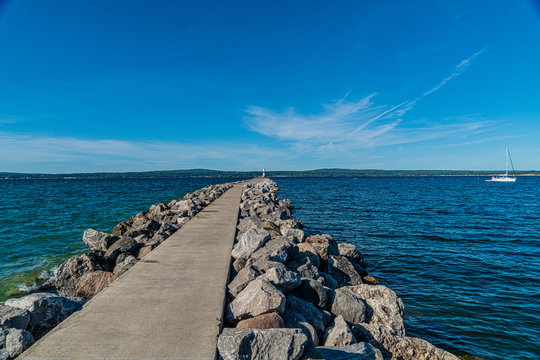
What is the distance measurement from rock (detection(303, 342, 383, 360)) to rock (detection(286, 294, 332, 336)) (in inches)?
23.5

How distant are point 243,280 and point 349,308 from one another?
184 cm

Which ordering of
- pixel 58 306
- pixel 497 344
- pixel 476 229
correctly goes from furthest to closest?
pixel 476 229, pixel 497 344, pixel 58 306

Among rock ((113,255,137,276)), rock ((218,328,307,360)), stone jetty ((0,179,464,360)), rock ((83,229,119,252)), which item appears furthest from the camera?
rock ((83,229,119,252))

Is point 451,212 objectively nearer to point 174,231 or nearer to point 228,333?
point 174,231

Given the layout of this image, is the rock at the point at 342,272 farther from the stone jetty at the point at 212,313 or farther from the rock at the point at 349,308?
the rock at the point at 349,308

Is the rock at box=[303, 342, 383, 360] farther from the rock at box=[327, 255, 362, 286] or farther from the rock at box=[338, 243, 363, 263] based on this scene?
the rock at box=[338, 243, 363, 263]

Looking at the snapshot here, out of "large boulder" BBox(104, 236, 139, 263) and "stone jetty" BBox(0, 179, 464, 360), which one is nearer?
"stone jetty" BBox(0, 179, 464, 360)

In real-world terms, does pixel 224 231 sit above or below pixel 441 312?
above

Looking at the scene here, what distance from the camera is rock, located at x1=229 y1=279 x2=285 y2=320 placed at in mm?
3566

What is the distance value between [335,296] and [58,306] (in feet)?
13.3

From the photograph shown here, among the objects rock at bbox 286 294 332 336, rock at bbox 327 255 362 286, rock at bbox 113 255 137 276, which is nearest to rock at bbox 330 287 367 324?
rock at bbox 286 294 332 336

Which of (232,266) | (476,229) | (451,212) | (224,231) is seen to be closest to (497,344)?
(232,266)

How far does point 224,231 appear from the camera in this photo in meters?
9.19

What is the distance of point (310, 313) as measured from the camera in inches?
Answer: 167
